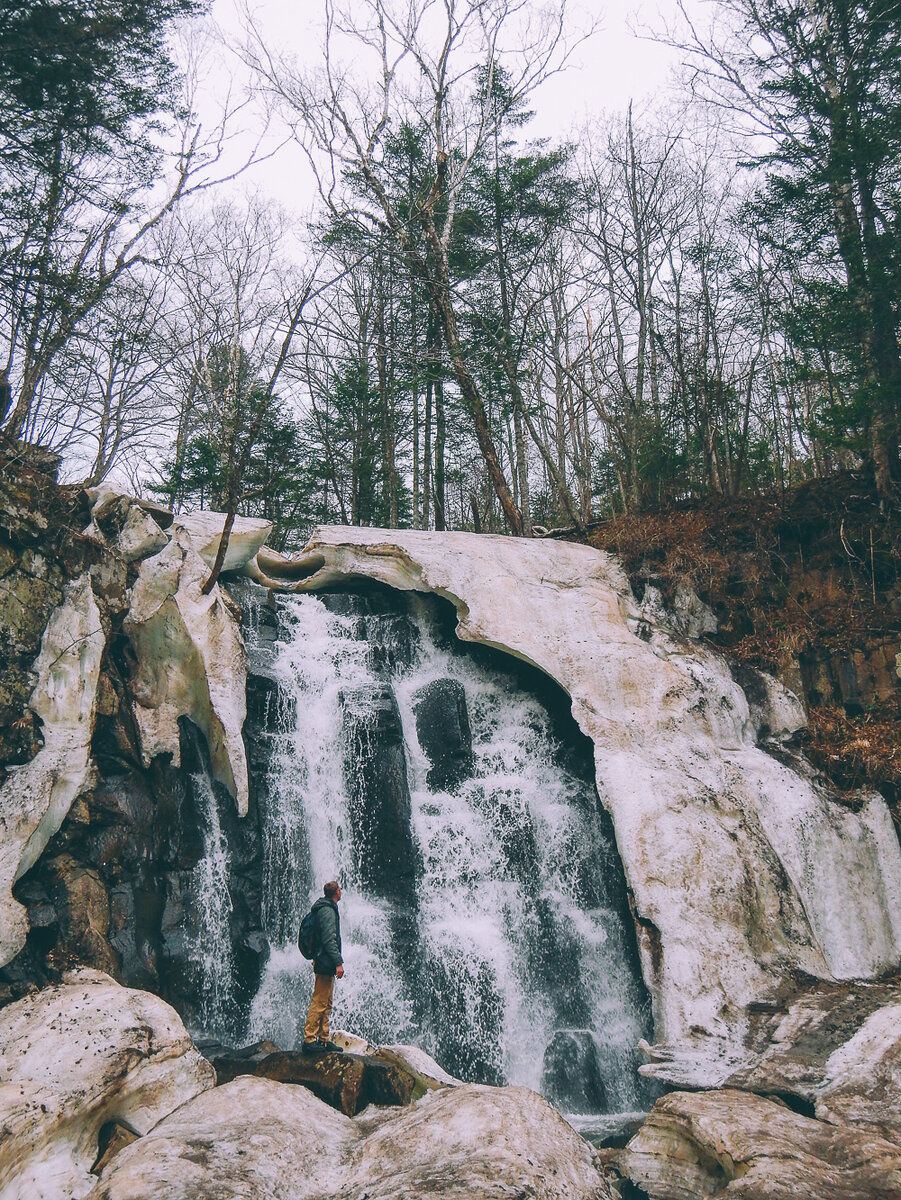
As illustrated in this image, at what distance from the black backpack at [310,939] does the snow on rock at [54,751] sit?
2234 mm

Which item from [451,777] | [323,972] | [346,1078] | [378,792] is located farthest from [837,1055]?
[378,792]

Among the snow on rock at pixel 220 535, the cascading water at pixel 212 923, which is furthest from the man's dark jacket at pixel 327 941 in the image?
the snow on rock at pixel 220 535

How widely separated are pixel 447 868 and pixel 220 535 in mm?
5194

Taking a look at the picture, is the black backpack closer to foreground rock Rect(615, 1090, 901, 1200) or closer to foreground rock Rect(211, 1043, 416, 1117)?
foreground rock Rect(211, 1043, 416, 1117)

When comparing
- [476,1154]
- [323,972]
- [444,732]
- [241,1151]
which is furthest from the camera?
[444,732]

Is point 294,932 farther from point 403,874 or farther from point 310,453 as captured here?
point 310,453

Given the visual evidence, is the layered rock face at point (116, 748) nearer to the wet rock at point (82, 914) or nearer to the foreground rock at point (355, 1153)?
the wet rock at point (82, 914)

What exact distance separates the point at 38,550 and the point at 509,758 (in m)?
6.03

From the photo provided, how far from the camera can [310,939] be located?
656 centimetres

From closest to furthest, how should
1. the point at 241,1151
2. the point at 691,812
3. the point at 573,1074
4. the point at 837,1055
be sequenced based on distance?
the point at 241,1151 → the point at 837,1055 → the point at 573,1074 → the point at 691,812

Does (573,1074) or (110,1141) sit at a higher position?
(110,1141)

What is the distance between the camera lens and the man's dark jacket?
6488mm

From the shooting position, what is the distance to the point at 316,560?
12078mm

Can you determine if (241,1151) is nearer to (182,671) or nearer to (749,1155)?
(749,1155)
